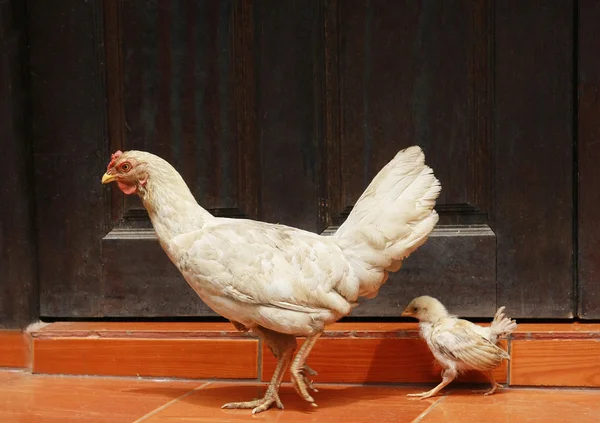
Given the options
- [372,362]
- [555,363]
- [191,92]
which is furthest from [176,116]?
[555,363]

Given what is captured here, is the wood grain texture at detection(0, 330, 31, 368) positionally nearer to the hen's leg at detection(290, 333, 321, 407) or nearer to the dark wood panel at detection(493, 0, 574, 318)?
the hen's leg at detection(290, 333, 321, 407)

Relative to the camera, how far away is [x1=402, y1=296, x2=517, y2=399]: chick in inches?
85.4

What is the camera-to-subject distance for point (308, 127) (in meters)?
2.60

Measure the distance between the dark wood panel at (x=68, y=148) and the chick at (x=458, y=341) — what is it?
112 cm

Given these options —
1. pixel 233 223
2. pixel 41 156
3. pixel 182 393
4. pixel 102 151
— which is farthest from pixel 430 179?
pixel 41 156

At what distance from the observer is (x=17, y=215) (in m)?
2.64

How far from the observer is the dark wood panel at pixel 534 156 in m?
2.47

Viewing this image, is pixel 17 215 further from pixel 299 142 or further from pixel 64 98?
pixel 299 142

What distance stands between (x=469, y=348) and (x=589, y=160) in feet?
2.37

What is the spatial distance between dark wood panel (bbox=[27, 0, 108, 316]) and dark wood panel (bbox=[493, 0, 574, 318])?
4.25 feet

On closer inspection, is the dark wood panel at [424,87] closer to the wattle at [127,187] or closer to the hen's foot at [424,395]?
the hen's foot at [424,395]

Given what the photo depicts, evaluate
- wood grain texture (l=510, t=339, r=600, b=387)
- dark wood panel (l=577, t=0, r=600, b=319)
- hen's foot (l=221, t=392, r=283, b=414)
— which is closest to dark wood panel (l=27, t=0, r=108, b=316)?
hen's foot (l=221, t=392, r=283, b=414)

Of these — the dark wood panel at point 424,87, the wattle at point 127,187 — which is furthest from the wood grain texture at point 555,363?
the wattle at point 127,187

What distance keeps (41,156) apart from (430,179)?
4.37 feet
